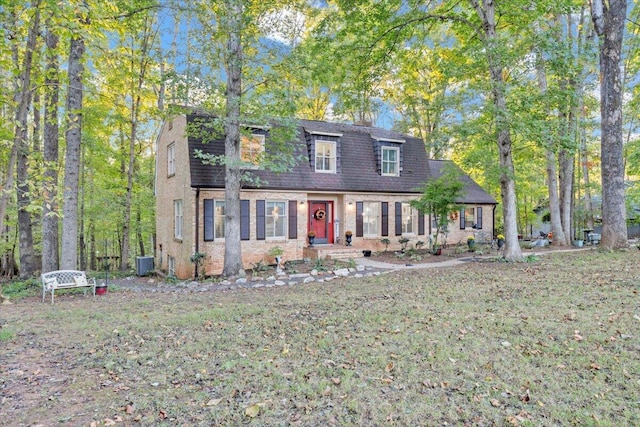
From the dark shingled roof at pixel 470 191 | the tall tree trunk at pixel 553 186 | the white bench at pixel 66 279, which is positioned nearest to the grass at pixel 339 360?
the white bench at pixel 66 279

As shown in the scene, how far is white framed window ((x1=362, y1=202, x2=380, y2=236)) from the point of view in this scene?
52.1ft

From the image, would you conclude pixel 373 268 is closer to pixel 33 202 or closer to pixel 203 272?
pixel 203 272

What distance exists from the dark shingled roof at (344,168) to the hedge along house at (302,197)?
38 mm

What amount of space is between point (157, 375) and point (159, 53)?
30.8ft

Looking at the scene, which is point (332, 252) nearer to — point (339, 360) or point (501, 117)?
point (501, 117)

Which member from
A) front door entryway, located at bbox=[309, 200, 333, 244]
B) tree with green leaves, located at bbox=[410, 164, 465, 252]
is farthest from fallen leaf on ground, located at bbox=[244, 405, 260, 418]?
tree with green leaves, located at bbox=[410, 164, 465, 252]

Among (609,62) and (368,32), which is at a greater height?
(368,32)

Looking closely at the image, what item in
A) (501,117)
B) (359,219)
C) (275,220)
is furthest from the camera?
(359,219)

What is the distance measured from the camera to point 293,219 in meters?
14.0

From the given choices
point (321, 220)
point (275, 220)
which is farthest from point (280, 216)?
point (321, 220)

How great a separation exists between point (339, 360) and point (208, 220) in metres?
9.46

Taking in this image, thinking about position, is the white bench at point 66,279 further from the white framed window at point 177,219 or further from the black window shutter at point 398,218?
the black window shutter at point 398,218

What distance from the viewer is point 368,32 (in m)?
Result: 11.6

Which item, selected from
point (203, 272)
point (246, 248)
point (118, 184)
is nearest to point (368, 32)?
point (246, 248)
